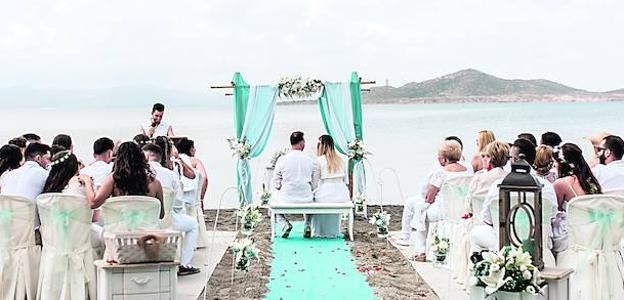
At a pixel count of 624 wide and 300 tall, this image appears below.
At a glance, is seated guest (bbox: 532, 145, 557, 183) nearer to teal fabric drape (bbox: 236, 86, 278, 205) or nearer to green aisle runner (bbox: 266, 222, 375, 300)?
green aisle runner (bbox: 266, 222, 375, 300)

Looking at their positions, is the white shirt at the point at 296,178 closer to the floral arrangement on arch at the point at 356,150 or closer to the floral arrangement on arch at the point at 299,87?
the floral arrangement on arch at the point at 356,150

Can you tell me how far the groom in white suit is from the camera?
10016 mm

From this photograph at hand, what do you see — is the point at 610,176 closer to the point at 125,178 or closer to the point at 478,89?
the point at 125,178

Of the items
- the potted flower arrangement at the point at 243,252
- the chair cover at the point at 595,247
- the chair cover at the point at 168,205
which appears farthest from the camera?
the chair cover at the point at 168,205

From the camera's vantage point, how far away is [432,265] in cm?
818

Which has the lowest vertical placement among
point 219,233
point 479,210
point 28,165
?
point 219,233

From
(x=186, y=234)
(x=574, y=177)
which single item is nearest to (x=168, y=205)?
(x=186, y=234)

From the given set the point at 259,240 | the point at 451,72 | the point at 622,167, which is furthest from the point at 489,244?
the point at 451,72

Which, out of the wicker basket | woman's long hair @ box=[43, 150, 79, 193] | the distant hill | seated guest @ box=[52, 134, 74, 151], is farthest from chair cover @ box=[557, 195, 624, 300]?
the distant hill

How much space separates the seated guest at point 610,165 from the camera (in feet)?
21.8

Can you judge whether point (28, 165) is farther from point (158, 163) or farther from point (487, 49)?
point (487, 49)

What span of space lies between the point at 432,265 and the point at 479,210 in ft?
5.26

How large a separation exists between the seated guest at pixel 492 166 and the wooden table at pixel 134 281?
240 centimetres

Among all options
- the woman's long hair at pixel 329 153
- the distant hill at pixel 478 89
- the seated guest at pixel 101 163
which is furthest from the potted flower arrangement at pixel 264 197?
the distant hill at pixel 478 89
